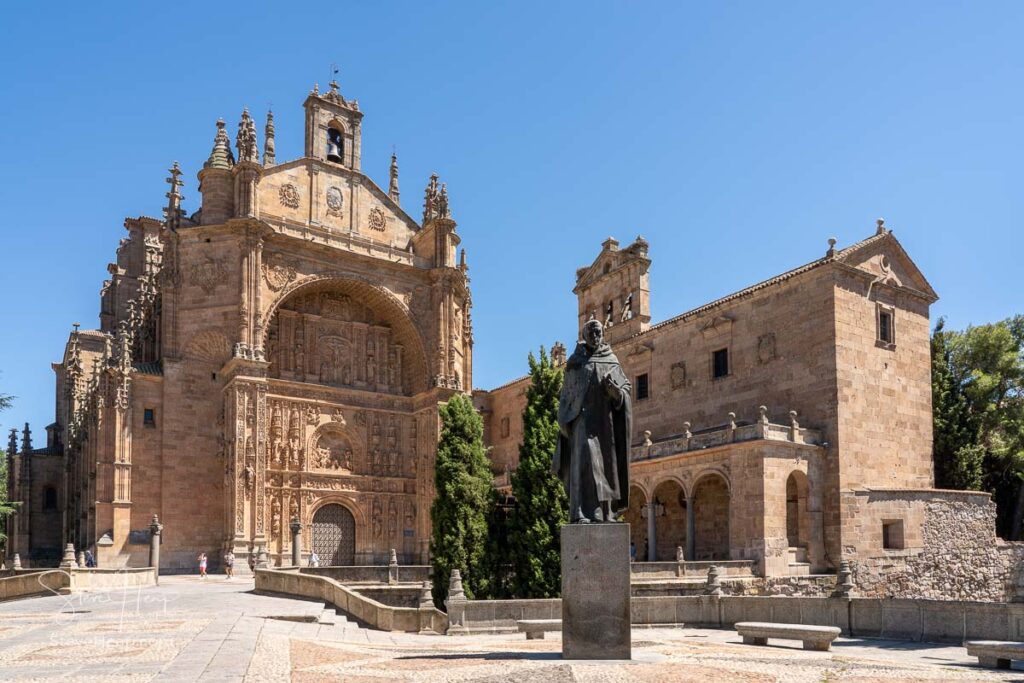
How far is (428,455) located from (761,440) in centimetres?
1812

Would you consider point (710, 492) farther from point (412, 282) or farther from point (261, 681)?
point (261, 681)

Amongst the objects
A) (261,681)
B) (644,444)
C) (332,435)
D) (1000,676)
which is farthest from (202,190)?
(1000,676)

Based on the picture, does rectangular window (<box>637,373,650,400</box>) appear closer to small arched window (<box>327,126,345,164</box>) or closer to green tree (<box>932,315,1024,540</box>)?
green tree (<box>932,315,1024,540</box>)

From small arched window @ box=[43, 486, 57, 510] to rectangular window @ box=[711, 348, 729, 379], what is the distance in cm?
4345

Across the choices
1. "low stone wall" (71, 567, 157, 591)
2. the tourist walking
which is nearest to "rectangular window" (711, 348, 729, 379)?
the tourist walking

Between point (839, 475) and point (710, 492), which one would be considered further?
point (710, 492)

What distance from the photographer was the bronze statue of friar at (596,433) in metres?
10.8

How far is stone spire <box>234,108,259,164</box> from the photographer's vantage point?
39847 mm

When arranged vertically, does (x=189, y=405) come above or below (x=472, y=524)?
above

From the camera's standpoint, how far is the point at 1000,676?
10.6m

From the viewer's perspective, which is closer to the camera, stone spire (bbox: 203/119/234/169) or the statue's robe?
the statue's robe

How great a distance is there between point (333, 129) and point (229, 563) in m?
22.7

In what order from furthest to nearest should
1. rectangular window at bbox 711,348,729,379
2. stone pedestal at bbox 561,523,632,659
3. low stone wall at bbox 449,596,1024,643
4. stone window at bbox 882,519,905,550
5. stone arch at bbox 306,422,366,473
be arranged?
stone arch at bbox 306,422,366,473
rectangular window at bbox 711,348,729,379
stone window at bbox 882,519,905,550
low stone wall at bbox 449,596,1024,643
stone pedestal at bbox 561,523,632,659

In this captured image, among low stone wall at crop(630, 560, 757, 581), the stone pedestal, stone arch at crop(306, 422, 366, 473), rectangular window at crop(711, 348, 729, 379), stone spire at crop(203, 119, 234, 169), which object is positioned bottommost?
low stone wall at crop(630, 560, 757, 581)
